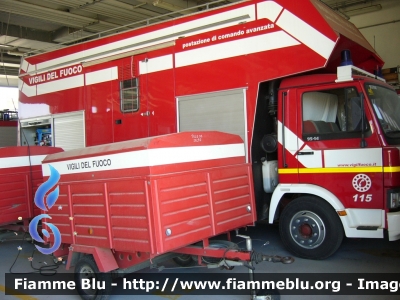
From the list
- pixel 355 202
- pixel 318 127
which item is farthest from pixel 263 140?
pixel 355 202

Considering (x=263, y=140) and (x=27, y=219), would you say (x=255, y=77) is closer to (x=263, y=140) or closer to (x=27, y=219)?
(x=263, y=140)

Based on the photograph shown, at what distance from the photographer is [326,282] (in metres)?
4.85

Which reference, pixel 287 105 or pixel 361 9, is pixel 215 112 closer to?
pixel 287 105

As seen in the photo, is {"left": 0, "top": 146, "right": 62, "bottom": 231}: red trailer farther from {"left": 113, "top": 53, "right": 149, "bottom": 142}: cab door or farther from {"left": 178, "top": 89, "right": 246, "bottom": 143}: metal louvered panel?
{"left": 178, "top": 89, "right": 246, "bottom": 143}: metal louvered panel

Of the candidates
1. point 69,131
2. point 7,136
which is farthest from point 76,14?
point 69,131

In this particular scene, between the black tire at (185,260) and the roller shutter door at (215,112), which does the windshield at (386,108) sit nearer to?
the roller shutter door at (215,112)

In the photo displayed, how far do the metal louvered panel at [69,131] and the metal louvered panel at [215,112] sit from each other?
2539 mm

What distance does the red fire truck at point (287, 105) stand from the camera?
5180mm

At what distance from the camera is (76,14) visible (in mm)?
12125

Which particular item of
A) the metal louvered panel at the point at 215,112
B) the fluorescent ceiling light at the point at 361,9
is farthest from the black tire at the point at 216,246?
the fluorescent ceiling light at the point at 361,9

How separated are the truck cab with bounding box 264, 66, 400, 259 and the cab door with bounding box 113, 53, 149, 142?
2454 millimetres

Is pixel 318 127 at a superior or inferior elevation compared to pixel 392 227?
superior

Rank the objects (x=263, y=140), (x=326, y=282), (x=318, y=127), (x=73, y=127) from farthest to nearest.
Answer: (x=73, y=127)
(x=263, y=140)
(x=318, y=127)
(x=326, y=282)

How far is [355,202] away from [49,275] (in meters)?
4.30
